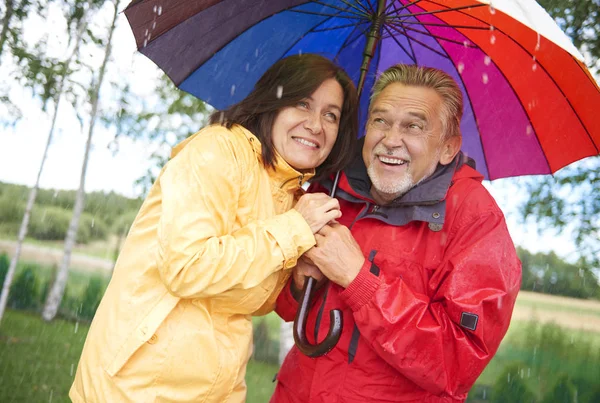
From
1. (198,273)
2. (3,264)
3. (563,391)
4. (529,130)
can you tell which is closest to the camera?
(198,273)

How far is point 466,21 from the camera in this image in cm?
285

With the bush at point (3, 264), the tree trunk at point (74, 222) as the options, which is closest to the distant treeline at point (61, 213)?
the bush at point (3, 264)

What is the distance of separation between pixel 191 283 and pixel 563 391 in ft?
24.4

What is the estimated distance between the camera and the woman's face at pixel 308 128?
2.62 metres

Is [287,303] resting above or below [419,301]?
below

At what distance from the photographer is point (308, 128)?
265 cm

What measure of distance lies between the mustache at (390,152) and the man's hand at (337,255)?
0.57 meters

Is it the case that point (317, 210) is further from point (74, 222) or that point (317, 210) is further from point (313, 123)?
point (74, 222)

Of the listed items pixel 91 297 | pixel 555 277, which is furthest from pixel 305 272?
pixel 91 297

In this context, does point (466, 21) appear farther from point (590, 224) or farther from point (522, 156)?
point (590, 224)

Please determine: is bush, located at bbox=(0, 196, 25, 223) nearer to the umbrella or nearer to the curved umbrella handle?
the umbrella

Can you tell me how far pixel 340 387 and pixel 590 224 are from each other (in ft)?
18.4

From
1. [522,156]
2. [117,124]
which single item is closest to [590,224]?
[522,156]

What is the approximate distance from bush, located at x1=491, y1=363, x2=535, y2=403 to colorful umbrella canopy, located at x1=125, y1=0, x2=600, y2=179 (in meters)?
5.94
